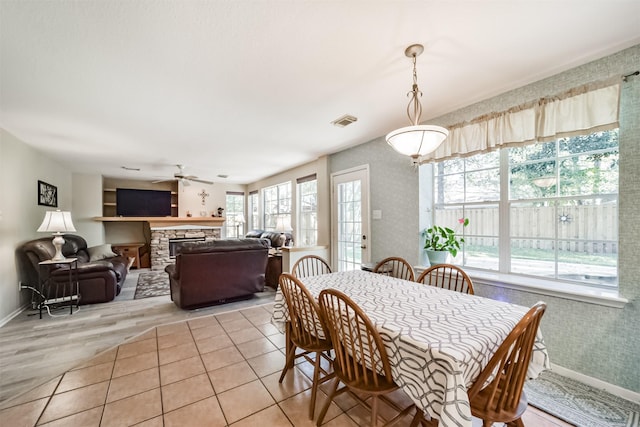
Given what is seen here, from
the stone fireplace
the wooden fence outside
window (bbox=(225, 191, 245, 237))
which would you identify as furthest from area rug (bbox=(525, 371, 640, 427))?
window (bbox=(225, 191, 245, 237))

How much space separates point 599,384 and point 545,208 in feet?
4.47

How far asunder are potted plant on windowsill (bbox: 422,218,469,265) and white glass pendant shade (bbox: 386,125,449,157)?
1.39 meters

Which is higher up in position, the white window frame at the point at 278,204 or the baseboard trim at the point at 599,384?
the white window frame at the point at 278,204

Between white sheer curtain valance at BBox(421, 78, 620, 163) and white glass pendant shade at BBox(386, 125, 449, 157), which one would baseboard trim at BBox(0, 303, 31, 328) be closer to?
white glass pendant shade at BBox(386, 125, 449, 157)

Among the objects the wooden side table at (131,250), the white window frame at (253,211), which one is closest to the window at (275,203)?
the white window frame at (253,211)

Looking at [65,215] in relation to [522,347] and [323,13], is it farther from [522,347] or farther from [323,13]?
[522,347]

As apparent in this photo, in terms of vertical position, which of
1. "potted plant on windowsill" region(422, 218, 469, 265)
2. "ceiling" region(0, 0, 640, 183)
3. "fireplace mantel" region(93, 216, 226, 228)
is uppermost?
"ceiling" region(0, 0, 640, 183)

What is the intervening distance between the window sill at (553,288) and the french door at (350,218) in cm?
165

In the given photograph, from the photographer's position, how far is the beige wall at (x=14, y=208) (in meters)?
3.21

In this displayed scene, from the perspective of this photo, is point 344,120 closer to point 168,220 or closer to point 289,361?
point 289,361

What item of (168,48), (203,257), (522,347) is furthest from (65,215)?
(522,347)

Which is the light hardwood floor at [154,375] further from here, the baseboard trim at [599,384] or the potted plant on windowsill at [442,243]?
the potted plant on windowsill at [442,243]

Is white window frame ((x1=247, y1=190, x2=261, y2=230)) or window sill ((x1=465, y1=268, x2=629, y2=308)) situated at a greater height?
white window frame ((x1=247, y1=190, x2=261, y2=230))

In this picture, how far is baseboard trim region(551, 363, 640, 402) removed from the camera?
5.88 feet
